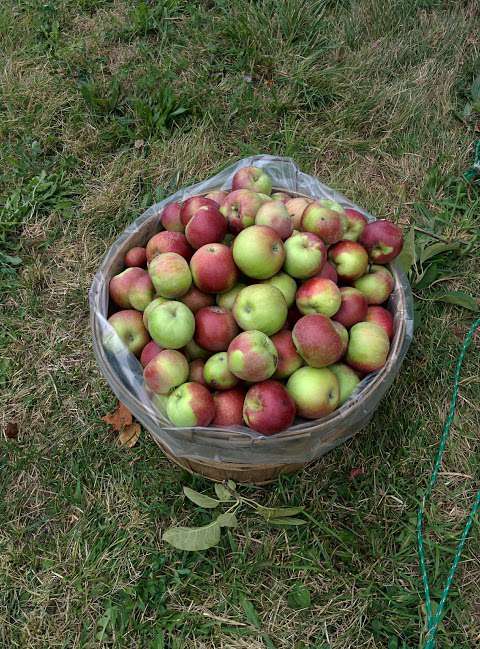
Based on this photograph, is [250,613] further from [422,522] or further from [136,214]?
[136,214]

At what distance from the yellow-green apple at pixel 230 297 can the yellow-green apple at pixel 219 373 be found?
0.20 metres

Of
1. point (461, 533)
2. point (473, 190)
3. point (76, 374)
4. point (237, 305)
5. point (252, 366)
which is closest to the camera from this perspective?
point (252, 366)

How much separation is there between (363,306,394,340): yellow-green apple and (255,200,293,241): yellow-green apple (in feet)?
1.39

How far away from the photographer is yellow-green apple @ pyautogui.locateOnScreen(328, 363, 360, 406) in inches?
78.4

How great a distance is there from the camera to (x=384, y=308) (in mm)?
2229

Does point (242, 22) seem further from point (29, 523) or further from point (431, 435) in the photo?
point (29, 523)

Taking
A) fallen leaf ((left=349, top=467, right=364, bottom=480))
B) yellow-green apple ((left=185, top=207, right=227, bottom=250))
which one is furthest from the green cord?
yellow-green apple ((left=185, top=207, right=227, bottom=250))

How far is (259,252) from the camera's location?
1923mm

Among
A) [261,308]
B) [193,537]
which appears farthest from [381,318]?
[193,537]

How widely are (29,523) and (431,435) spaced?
1715 millimetres

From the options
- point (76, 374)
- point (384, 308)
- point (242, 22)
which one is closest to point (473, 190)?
point (384, 308)

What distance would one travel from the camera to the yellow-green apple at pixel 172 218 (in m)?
2.29

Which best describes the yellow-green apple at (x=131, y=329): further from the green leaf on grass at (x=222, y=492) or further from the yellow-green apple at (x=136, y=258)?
the green leaf on grass at (x=222, y=492)

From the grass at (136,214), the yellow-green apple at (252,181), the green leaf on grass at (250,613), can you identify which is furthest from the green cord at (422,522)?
the yellow-green apple at (252,181)
